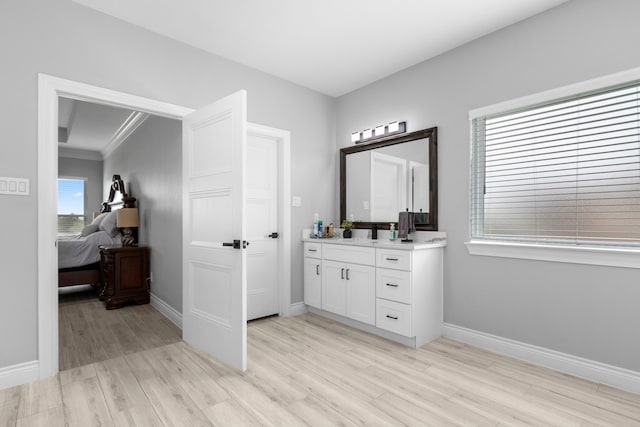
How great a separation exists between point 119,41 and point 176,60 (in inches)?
17.2

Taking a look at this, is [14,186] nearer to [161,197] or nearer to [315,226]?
[161,197]

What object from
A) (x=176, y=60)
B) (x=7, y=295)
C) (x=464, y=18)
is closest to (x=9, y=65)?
(x=176, y=60)

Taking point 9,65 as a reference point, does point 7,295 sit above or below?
below

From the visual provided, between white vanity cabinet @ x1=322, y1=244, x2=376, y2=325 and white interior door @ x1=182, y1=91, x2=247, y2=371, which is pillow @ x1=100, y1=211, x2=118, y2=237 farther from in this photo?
white vanity cabinet @ x1=322, y1=244, x2=376, y2=325

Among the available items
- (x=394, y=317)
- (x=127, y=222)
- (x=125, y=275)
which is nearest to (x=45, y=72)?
(x=127, y=222)

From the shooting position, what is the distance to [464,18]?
8.36 feet

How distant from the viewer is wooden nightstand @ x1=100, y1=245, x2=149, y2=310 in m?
3.97

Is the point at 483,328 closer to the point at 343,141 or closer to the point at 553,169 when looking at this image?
the point at 553,169

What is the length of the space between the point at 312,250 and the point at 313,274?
0.27 metres

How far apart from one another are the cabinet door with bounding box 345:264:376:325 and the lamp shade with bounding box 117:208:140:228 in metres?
3.00

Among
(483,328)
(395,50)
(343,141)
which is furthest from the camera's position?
(343,141)

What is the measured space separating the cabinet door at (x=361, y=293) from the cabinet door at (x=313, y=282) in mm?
429

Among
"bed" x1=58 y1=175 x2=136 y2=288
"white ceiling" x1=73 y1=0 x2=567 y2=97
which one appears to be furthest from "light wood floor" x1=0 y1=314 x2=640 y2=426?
"white ceiling" x1=73 y1=0 x2=567 y2=97

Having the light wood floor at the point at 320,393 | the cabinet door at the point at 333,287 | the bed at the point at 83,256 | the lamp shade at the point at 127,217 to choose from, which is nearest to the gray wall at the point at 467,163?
the light wood floor at the point at 320,393
